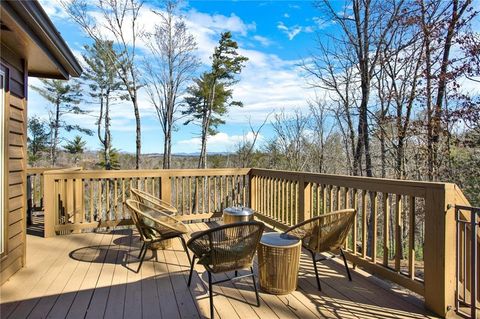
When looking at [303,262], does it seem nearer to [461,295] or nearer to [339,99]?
[461,295]

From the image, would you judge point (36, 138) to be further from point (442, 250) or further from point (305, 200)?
point (442, 250)

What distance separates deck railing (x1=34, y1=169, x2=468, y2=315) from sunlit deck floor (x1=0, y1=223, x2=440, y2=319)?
0.98 feet

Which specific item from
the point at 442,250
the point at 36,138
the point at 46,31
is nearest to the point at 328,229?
the point at 442,250

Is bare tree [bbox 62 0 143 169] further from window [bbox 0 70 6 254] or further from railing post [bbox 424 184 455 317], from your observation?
railing post [bbox 424 184 455 317]

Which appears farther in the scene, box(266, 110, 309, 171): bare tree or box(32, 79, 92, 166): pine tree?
box(32, 79, 92, 166): pine tree

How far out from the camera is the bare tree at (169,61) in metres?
11.0

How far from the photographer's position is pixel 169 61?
1132 centimetres

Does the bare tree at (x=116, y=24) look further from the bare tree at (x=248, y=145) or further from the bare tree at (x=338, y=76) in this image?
the bare tree at (x=338, y=76)

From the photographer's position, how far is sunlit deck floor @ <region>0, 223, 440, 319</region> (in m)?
2.38

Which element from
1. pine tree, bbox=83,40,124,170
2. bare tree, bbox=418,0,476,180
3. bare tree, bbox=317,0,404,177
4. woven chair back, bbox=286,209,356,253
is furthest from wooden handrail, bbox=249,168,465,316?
pine tree, bbox=83,40,124,170

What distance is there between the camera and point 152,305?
2486 mm

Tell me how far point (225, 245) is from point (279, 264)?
2.02 feet

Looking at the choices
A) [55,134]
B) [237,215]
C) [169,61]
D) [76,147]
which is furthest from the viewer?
[76,147]

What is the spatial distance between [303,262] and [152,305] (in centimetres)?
186
